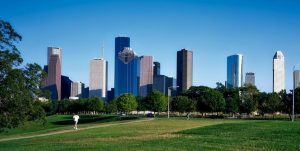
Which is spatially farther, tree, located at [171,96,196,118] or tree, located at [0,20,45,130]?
tree, located at [171,96,196,118]

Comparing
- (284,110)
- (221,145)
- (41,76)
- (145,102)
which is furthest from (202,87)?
(221,145)

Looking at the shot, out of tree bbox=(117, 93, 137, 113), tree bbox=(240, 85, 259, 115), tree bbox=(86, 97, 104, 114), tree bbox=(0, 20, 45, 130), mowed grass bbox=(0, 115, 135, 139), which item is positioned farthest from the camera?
tree bbox=(86, 97, 104, 114)

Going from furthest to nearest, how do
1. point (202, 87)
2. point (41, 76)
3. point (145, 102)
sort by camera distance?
1. point (202, 87)
2. point (145, 102)
3. point (41, 76)

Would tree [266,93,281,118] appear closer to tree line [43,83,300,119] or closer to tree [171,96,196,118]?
tree line [43,83,300,119]

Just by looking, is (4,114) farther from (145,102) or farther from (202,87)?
(202,87)

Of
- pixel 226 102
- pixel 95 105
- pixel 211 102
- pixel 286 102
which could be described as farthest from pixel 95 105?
pixel 286 102

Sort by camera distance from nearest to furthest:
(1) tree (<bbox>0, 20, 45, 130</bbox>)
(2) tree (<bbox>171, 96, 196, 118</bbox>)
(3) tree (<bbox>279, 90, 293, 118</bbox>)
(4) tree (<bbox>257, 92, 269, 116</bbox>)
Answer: (1) tree (<bbox>0, 20, 45, 130</bbox>), (3) tree (<bbox>279, 90, 293, 118</bbox>), (4) tree (<bbox>257, 92, 269, 116</bbox>), (2) tree (<bbox>171, 96, 196, 118</bbox>)

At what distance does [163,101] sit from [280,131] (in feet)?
347

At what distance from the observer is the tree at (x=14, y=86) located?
33.5m

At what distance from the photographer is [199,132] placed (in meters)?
34.4

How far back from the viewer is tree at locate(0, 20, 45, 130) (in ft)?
110

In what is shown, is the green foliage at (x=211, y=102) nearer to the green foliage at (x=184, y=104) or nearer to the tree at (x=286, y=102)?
the green foliage at (x=184, y=104)

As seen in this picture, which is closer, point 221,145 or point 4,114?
point 221,145

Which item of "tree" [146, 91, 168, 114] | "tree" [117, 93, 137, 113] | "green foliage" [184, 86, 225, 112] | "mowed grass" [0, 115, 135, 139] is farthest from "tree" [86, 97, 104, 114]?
"mowed grass" [0, 115, 135, 139]
